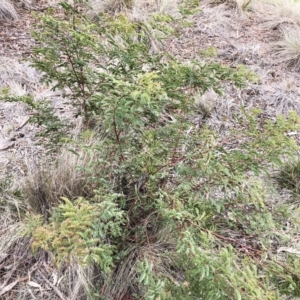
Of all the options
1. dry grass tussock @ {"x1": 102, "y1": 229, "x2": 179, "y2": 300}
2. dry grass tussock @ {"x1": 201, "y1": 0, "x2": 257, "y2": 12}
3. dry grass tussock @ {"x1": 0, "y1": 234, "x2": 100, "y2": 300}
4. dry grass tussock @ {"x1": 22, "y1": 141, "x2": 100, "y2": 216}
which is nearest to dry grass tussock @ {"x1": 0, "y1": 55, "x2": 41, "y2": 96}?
dry grass tussock @ {"x1": 22, "y1": 141, "x2": 100, "y2": 216}

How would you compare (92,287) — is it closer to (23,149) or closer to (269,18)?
(23,149)

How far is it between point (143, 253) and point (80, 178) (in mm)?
563

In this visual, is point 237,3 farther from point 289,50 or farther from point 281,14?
point 289,50

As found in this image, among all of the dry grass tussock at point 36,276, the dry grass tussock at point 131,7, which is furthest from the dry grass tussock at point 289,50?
the dry grass tussock at point 36,276

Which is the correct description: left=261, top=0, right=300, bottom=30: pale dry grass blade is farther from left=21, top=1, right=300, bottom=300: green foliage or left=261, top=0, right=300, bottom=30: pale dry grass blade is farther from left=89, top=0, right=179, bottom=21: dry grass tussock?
left=21, top=1, right=300, bottom=300: green foliage

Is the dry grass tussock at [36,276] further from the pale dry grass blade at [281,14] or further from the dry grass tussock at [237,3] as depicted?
the dry grass tussock at [237,3]

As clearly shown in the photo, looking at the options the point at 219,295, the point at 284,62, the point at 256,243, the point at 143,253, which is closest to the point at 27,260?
the point at 143,253

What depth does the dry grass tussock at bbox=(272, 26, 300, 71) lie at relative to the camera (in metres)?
4.34

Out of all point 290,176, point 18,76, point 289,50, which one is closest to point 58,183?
point 290,176

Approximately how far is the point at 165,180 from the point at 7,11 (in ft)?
12.0

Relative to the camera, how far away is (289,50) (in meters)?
4.39

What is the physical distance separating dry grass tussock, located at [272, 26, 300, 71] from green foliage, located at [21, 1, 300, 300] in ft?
9.26

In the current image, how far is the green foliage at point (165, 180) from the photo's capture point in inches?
53.1

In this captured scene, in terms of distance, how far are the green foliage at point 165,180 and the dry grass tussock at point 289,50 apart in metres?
2.82
